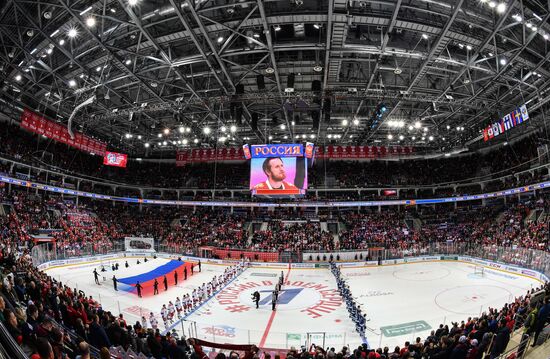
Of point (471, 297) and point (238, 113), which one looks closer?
point (471, 297)

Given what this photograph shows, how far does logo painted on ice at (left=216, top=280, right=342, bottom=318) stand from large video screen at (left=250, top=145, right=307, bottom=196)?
310 inches

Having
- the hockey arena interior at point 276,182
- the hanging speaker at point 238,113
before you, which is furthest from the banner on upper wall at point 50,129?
the hanging speaker at point 238,113

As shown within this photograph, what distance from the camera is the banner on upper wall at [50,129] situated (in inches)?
861

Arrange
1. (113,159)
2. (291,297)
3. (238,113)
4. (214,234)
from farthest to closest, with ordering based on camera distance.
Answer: (214,234) → (113,159) → (238,113) → (291,297)

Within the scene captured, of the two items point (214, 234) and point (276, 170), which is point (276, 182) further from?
point (214, 234)

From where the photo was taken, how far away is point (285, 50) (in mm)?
16125

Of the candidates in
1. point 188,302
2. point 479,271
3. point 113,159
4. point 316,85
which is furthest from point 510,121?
point 113,159

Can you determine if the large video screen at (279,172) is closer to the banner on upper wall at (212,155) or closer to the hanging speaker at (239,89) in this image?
the banner on upper wall at (212,155)

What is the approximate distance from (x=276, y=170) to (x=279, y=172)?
31 cm

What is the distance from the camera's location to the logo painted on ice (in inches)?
655

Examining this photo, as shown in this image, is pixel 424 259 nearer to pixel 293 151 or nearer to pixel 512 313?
pixel 293 151

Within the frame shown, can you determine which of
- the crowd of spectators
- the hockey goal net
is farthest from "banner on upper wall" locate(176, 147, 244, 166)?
the hockey goal net

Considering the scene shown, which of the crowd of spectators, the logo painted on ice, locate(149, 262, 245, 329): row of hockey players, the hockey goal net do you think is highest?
the crowd of spectators

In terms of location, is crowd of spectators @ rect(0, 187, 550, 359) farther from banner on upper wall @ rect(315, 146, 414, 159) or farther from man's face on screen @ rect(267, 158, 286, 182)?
banner on upper wall @ rect(315, 146, 414, 159)
